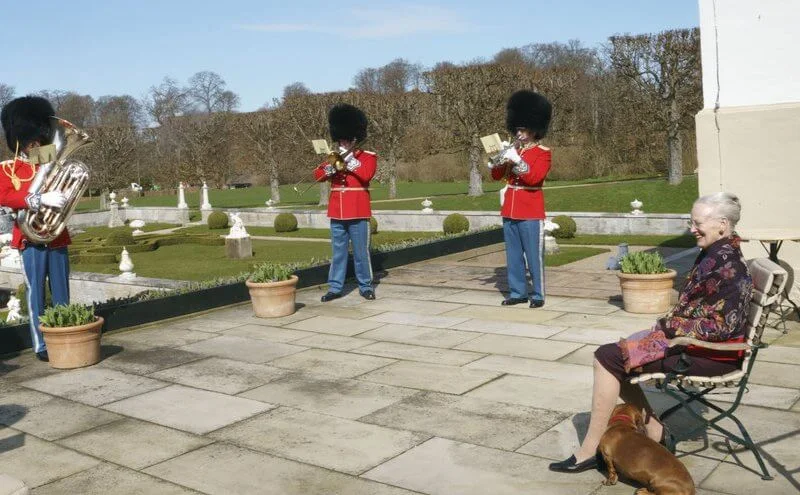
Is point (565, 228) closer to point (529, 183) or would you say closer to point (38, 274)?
point (529, 183)

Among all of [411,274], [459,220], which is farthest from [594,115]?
[411,274]

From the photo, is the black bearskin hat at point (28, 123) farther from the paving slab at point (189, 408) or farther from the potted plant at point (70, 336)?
the paving slab at point (189, 408)

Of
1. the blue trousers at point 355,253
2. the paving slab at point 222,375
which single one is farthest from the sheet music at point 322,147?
the paving slab at point 222,375

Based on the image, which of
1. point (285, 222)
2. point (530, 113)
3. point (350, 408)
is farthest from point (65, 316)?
point (285, 222)

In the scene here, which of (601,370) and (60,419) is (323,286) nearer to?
(60,419)

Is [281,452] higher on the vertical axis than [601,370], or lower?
lower

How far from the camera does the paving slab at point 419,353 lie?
24.4 feet

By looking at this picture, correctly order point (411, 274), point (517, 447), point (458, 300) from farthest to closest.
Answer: point (411, 274) → point (458, 300) → point (517, 447)

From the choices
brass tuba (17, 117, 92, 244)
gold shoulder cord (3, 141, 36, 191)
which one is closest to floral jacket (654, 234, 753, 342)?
brass tuba (17, 117, 92, 244)

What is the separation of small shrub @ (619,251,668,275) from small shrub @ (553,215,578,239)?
31.9 feet

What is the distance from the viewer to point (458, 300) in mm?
10211

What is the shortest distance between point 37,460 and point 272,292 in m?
4.19

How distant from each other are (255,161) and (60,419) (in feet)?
122

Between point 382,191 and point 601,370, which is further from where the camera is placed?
point 382,191
